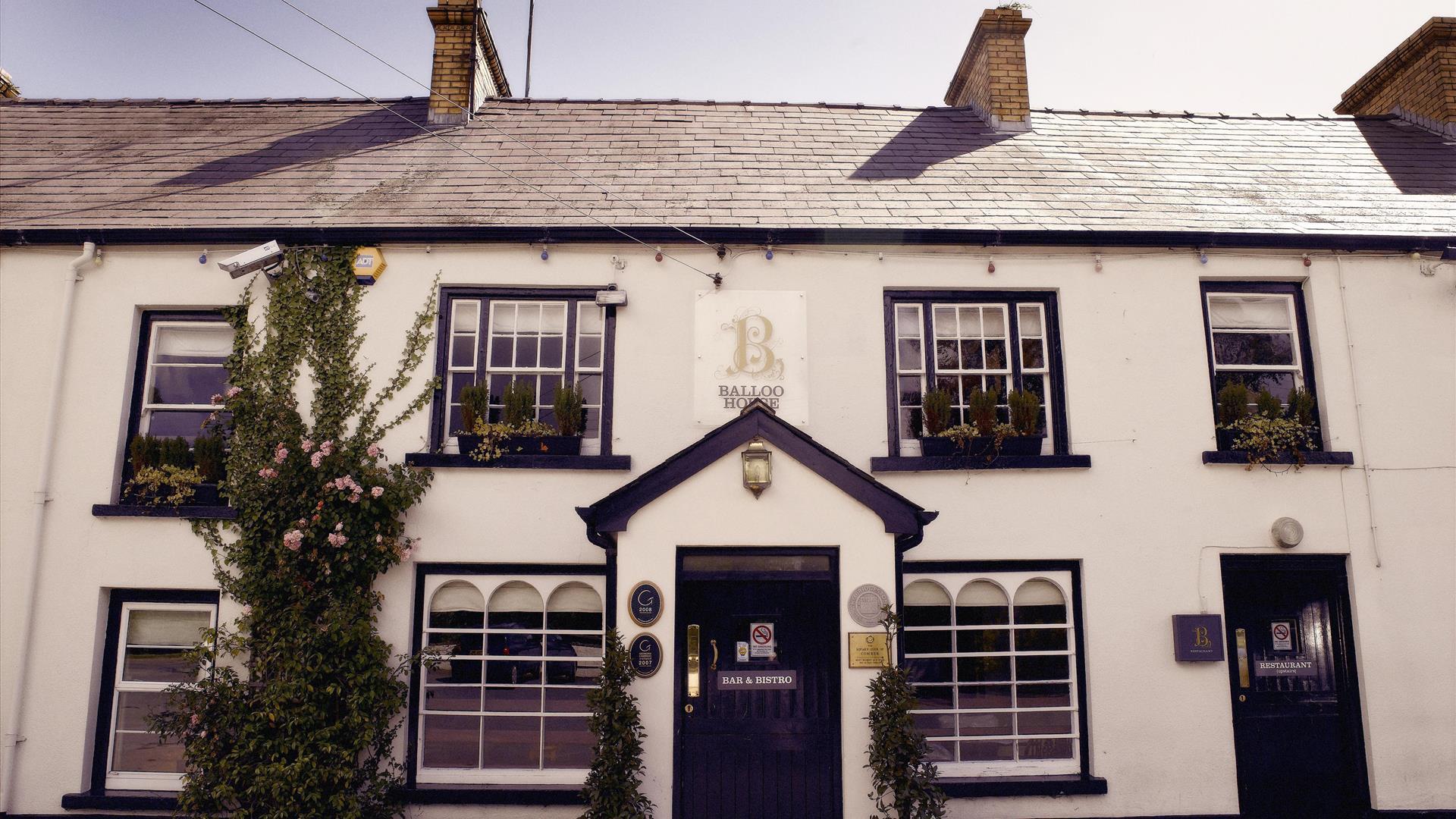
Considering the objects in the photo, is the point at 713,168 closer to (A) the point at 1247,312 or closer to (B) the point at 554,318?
(B) the point at 554,318

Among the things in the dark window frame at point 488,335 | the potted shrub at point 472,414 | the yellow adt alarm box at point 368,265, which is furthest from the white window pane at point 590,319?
the yellow adt alarm box at point 368,265

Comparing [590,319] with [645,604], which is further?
[590,319]

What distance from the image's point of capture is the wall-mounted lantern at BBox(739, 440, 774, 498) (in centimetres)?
646

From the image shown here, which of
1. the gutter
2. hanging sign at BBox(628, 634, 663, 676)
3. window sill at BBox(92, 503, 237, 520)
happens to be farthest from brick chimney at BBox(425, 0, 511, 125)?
hanging sign at BBox(628, 634, 663, 676)

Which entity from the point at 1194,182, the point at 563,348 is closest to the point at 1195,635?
the point at 1194,182

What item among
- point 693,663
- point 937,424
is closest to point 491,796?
point 693,663

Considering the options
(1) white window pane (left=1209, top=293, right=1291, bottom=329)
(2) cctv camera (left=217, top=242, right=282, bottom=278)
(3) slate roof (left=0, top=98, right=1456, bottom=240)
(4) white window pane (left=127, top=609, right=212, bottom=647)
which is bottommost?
(4) white window pane (left=127, top=609, right=212, bottom=647)

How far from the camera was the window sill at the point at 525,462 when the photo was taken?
716cm

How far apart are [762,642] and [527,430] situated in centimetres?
280

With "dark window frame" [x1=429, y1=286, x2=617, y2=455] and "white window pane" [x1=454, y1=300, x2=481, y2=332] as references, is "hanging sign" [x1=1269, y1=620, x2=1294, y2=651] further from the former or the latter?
"white window pane" [x1=454, y1=300, x2=481, y2=332]

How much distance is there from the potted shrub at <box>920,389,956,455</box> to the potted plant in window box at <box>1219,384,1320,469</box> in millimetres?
2613

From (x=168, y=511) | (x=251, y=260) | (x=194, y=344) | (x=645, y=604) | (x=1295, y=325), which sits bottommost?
(x=645, y=604)

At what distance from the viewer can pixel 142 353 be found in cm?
763

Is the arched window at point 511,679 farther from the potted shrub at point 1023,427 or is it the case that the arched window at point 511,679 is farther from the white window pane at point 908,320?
the potted shrub at point 1023,427
